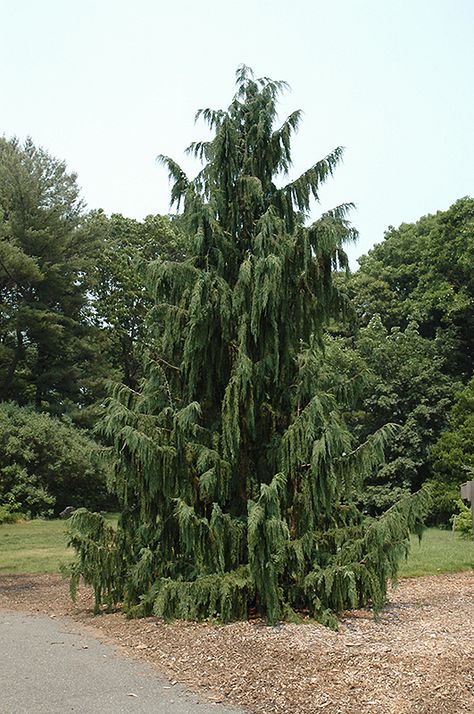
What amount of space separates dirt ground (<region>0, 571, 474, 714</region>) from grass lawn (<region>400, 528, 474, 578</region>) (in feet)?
11.5

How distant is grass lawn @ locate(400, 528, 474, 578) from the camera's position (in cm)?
1325

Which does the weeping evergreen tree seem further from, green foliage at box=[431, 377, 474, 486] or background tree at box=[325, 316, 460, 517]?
background tree at box=[325, 316, 460, 517]

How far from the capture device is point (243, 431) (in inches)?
341

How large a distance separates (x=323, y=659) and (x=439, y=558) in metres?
9.75

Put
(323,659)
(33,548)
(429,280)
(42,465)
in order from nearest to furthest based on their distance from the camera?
(323,659)
(33,548)
(42,465)
(429,280)

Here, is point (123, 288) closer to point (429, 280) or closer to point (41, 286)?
point (41, 286)

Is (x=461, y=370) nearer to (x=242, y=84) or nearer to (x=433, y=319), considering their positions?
(x=433, y=319)

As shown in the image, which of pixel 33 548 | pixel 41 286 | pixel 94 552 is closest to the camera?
pixel 94 552

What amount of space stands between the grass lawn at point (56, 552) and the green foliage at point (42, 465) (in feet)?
9.46

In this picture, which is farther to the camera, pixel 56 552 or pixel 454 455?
pixel 454 455

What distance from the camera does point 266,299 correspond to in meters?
8.13

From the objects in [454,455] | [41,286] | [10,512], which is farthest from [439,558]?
[41,286]

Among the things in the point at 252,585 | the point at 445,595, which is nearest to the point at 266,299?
the point at 252,585

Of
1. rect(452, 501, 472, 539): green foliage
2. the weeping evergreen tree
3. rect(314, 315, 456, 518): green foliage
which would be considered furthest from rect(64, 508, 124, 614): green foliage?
rect(314, 315, 456, 518): green foliage
